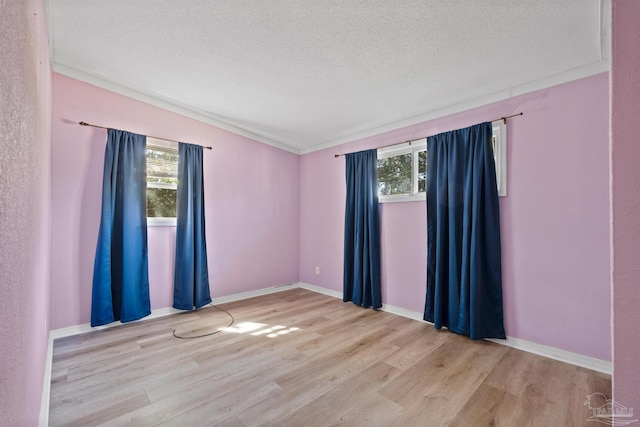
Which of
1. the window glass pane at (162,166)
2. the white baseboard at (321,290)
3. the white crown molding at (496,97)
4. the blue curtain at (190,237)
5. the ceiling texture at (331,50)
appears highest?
the ceiling texture at (331,50)

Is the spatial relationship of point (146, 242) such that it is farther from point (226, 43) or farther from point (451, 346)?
point (451, 346)

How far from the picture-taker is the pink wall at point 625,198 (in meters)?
0.75

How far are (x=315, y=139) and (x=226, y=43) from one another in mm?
2291

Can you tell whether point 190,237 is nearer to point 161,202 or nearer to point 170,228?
point 170,228

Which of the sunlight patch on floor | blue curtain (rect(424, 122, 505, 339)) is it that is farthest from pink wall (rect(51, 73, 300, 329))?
blue curtain (rect(424, 122, 505, 339))

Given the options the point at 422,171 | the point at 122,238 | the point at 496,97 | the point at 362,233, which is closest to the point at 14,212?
the point at 122,238

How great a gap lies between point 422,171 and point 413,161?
0.57 ft

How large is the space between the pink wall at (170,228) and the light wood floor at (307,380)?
62cm

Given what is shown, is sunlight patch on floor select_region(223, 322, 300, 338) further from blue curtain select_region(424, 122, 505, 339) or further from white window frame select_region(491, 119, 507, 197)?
white window frame select_region(491, 119, 507, 197)

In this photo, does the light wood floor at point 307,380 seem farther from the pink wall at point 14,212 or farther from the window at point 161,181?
the window at point 161,181

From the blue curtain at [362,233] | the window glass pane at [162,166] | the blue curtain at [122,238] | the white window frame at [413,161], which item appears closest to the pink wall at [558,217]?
the white window frame at [413,161]

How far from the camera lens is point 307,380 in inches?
75.4

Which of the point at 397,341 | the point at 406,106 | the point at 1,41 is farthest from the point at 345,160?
the point at 1,41

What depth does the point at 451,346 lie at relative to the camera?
245 centimetres
